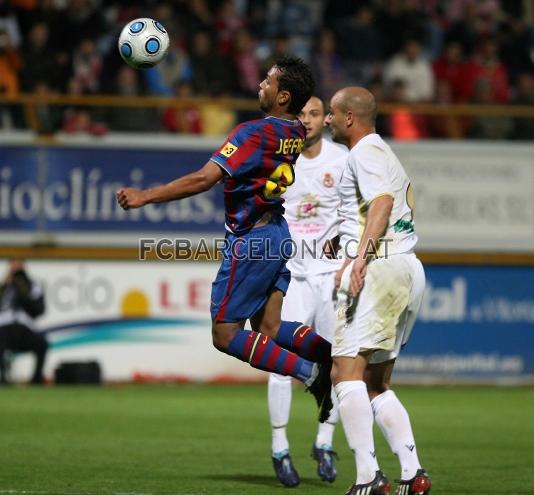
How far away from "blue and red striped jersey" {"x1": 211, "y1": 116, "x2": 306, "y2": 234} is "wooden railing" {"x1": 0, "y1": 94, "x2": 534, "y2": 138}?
31.3 ft

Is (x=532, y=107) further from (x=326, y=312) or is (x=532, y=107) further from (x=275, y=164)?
(x=275, y=164)

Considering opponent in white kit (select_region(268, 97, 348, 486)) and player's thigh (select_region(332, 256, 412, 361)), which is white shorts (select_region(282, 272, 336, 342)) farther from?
player's thigh (select_region(332, 256, 412, 361))

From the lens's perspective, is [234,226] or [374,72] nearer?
[234,226]

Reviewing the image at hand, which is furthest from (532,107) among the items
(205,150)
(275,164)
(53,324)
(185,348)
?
(275,164)

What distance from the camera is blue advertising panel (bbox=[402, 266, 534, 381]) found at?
17844 mm

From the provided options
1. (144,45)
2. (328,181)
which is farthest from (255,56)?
(144,45)

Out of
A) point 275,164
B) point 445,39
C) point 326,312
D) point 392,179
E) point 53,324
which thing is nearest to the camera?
point 392,179

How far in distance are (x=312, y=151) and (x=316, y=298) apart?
44.7 inches

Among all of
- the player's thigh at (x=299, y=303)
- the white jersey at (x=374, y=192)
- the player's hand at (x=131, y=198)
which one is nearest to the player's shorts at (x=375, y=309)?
the white jersey at (x=374, y=192)

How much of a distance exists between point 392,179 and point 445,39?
13.6m

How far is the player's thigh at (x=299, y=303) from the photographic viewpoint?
905cm

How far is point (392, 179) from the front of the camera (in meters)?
7.08

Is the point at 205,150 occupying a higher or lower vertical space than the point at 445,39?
lower

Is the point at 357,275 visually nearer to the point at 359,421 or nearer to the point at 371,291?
the point at 371,291
